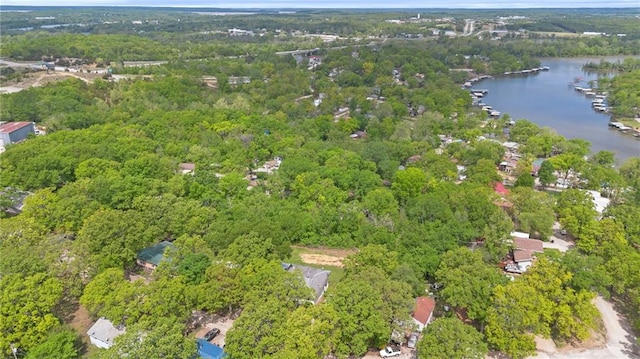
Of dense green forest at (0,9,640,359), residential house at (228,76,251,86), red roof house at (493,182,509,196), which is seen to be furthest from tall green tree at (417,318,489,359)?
residential house at (228,76,251,86)

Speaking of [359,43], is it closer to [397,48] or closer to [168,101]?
[397,48]

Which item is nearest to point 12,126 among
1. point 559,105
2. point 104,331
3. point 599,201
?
point 104,331

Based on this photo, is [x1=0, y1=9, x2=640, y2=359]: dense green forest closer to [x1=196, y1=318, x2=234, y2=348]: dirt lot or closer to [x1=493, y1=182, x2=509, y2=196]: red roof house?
[x1=196, y1=318, x2=234, y2=348]: dirt lot

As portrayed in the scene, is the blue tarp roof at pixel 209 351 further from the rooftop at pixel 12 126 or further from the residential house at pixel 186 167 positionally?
the rooftop at pixel 12 126

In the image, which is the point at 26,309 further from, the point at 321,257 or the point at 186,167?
the point at 186,167

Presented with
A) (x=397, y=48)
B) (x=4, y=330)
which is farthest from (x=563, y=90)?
(x=4, y=330)

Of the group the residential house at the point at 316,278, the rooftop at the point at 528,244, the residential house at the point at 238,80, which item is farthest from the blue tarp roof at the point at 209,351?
the residential house at the point at 238,80
